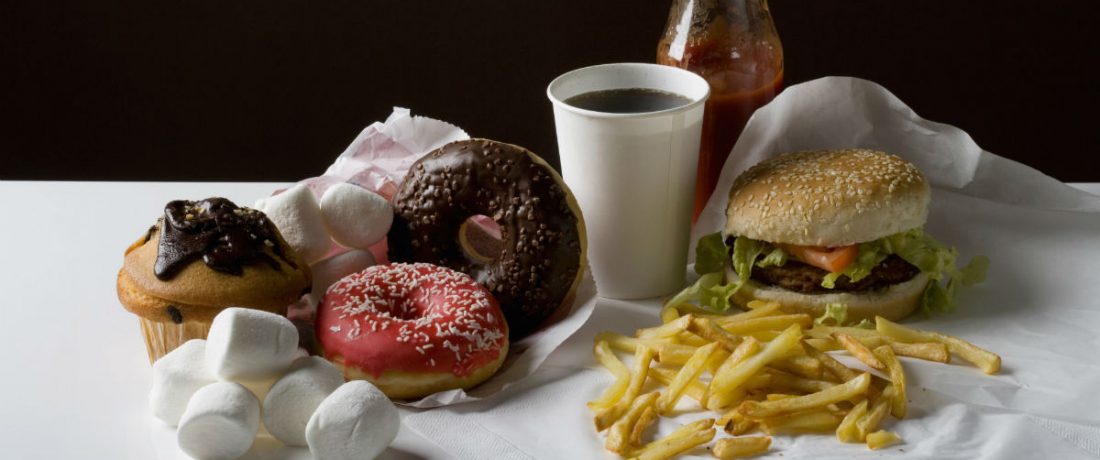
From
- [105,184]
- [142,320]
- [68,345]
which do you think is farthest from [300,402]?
[105,184]

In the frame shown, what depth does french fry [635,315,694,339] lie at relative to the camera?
257 cm

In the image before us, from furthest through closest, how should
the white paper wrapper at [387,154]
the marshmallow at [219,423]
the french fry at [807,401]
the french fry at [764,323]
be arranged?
the white paper wrapper at [387,154]
the french fry at [764,323]
the french fry at [807,401]
the marshmallow at [219,423]

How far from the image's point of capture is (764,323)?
8.78 feet

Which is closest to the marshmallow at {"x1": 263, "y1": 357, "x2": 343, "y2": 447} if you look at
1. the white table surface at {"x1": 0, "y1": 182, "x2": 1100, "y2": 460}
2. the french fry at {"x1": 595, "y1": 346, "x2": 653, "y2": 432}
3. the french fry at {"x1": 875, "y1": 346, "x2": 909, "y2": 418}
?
the white table surface at {"x1": 0, "y1": 182, "x2": 1100, "y2": 460}

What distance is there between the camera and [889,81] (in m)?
4.70

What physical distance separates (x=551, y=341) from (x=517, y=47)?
2.09m

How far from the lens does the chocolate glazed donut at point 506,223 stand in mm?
2791

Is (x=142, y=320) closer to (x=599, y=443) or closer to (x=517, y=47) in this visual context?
(x=599, y=443)

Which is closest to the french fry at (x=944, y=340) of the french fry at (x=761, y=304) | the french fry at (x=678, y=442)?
the french fry at (x=761, y=304)

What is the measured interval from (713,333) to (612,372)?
213 mm

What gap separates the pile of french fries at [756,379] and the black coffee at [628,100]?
0.50 meters

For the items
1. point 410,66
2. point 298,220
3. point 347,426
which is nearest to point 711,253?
point 298,220

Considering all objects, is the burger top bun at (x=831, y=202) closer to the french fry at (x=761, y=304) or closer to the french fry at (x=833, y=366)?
the french fry at (x=761, y=304)

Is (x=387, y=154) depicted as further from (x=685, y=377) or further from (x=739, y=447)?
(x=739, y=447)
